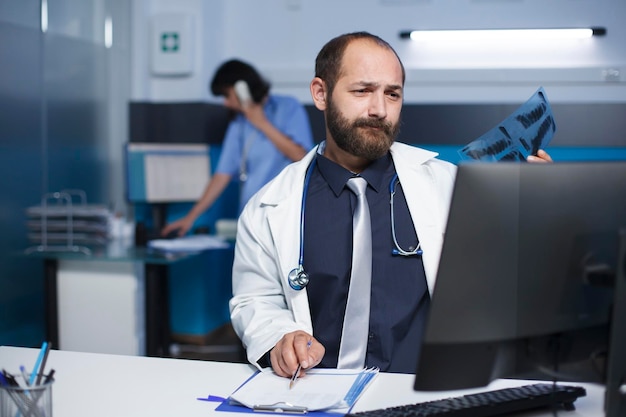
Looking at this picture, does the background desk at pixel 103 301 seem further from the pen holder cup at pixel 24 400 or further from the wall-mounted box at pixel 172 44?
the pen holder cup at pixel 24 400

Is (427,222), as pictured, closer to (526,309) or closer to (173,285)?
(526,309)

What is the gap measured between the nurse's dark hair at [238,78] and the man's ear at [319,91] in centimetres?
198

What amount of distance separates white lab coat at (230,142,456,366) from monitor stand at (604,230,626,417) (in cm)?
68

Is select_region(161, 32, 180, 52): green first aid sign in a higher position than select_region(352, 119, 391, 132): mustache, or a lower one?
higher

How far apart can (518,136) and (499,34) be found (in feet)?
10.0

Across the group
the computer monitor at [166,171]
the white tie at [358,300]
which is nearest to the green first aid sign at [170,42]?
the computer monitor at [166,171]

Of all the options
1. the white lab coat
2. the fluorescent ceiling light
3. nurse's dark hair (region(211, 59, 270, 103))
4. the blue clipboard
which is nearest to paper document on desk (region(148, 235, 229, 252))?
nurse's dark hair (region(211, 59, 270, 103))

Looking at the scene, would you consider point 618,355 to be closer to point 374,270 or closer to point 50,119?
point 374,270

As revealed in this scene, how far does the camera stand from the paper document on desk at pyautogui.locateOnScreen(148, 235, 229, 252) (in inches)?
146

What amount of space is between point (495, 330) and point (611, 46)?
376 cm

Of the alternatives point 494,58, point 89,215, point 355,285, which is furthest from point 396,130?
point 494,58

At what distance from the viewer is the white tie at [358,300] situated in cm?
168

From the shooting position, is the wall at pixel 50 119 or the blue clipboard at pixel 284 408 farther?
the wall at pixel 50 119

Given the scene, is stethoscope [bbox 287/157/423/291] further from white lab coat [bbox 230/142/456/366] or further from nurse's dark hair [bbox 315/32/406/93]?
nurse's dark hair [bbox 315/32/406/93]
